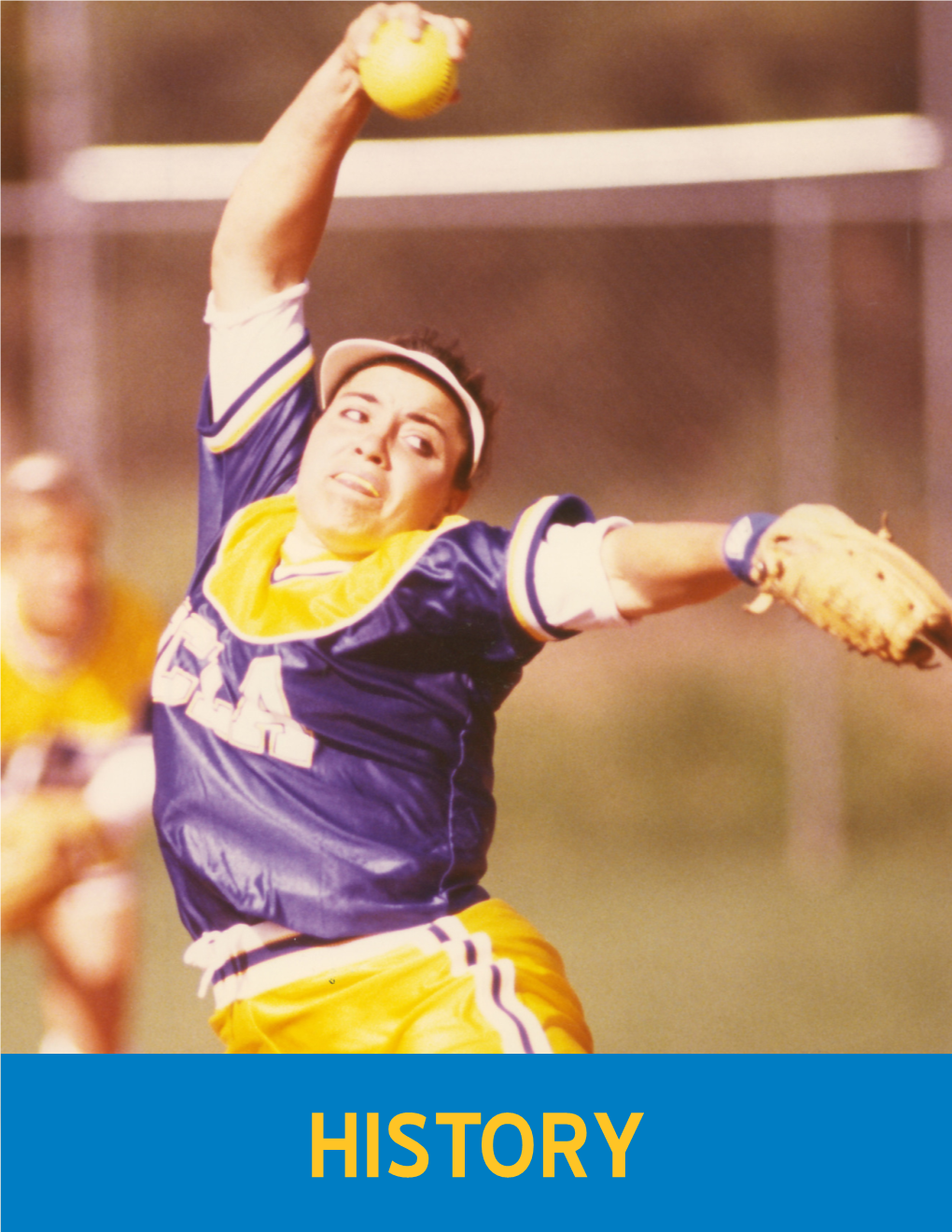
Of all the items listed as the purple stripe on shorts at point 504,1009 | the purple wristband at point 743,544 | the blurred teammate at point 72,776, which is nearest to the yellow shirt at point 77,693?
the blurred teammate at point 72,776

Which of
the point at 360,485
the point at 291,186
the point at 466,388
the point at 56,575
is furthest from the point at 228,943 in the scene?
the point at 56,575

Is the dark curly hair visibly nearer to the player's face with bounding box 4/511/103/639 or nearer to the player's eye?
the player's eye

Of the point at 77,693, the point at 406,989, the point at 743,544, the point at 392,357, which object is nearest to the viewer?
the point at 743,544

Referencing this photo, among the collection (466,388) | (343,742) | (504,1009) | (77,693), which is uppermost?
(466,388)

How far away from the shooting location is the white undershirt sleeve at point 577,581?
39.3 inches

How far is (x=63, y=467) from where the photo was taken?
210 cm

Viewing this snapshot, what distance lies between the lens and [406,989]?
1.07m

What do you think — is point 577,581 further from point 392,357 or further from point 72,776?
point 72,776

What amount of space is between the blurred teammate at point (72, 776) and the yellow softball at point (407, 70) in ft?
2.65

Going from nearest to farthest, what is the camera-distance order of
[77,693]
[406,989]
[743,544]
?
[743,544] → [406,989] → [77,693]

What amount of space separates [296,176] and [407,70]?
5.2 inches

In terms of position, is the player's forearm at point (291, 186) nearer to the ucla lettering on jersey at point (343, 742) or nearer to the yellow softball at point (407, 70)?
the yellow softball at point (407, 70)

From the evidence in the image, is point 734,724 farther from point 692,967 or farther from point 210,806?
point 210,806

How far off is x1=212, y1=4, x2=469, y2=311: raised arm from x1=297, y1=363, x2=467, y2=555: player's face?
0.14 m
